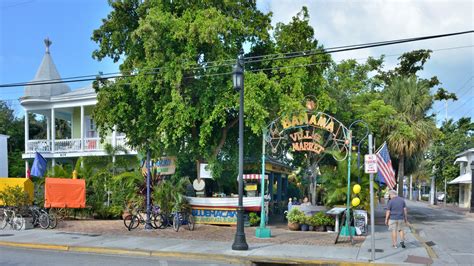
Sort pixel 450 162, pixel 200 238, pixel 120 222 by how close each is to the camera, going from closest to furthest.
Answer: pixel 200 238, pixel 120 222, pixel 450 162

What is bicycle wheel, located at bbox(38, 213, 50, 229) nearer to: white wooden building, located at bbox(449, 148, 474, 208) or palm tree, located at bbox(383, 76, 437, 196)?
palm tree, located at bbox(383, 76, 437, 196)

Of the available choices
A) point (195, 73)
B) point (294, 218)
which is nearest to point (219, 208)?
point (294, 218)

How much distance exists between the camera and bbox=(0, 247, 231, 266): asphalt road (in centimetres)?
1100

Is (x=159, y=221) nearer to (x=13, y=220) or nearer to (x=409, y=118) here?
(x=13, y=220)

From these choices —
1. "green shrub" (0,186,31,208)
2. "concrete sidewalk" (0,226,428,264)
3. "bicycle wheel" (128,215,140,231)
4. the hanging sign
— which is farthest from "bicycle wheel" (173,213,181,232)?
"green shrub" (0,186,31,208)

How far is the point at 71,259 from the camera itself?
38.5ft

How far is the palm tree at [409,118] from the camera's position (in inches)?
1117

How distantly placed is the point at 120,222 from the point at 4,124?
84.3ft

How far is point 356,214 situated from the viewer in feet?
58.3

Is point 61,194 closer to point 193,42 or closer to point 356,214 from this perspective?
point 193,42

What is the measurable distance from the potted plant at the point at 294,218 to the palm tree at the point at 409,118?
11300 mm

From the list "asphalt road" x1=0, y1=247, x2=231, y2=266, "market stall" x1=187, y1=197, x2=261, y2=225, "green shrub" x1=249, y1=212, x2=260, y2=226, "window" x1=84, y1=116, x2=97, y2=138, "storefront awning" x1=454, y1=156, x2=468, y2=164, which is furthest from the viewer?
"storefront awning" x1=454, y1=156, x2=468, y2=164

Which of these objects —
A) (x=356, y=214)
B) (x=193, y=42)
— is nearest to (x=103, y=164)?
(x=193, y=42)

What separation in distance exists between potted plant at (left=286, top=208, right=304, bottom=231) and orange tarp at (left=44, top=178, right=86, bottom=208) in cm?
862
